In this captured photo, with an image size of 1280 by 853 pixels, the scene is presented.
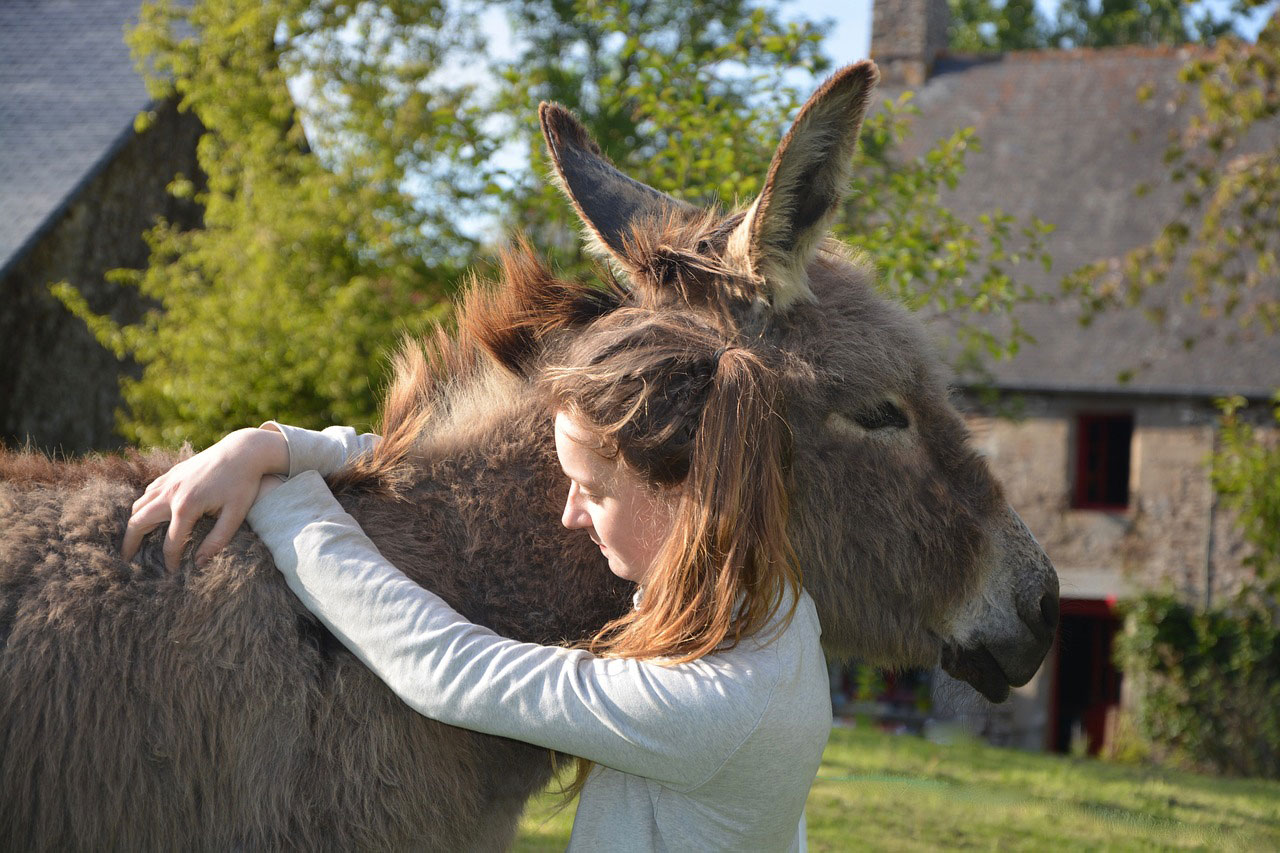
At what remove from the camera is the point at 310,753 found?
2.03 m

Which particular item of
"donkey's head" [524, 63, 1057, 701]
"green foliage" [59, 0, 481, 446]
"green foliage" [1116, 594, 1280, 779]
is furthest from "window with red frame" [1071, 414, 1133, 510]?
"donkey's head" [524, 63, 1057, 701]

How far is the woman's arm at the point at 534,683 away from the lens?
2.00 metres

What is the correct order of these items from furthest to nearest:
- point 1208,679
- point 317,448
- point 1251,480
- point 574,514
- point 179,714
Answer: point 1208,679 → point 1251,480 → point 317,448 → point 574,514 → point 179,714

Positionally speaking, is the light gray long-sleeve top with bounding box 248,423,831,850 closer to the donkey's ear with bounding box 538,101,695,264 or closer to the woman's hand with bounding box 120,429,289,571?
the woman's hand with bounding box 120,429,289,571

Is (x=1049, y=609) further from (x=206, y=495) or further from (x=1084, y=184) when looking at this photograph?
(x=1084, y=184)

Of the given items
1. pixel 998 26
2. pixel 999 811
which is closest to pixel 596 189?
pixel 999 811

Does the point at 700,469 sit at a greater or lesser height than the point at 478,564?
greater

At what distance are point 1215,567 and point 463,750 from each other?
62.5 ft

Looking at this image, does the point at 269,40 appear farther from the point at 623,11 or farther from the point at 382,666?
the point at 382,666

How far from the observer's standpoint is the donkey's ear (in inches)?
98.9

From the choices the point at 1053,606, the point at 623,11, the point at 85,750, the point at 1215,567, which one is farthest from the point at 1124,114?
the point at 85,750

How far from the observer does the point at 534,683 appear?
6.63ft

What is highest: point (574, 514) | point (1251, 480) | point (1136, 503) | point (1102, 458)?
point (574, 514)

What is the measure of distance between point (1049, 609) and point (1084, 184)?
2055cm
